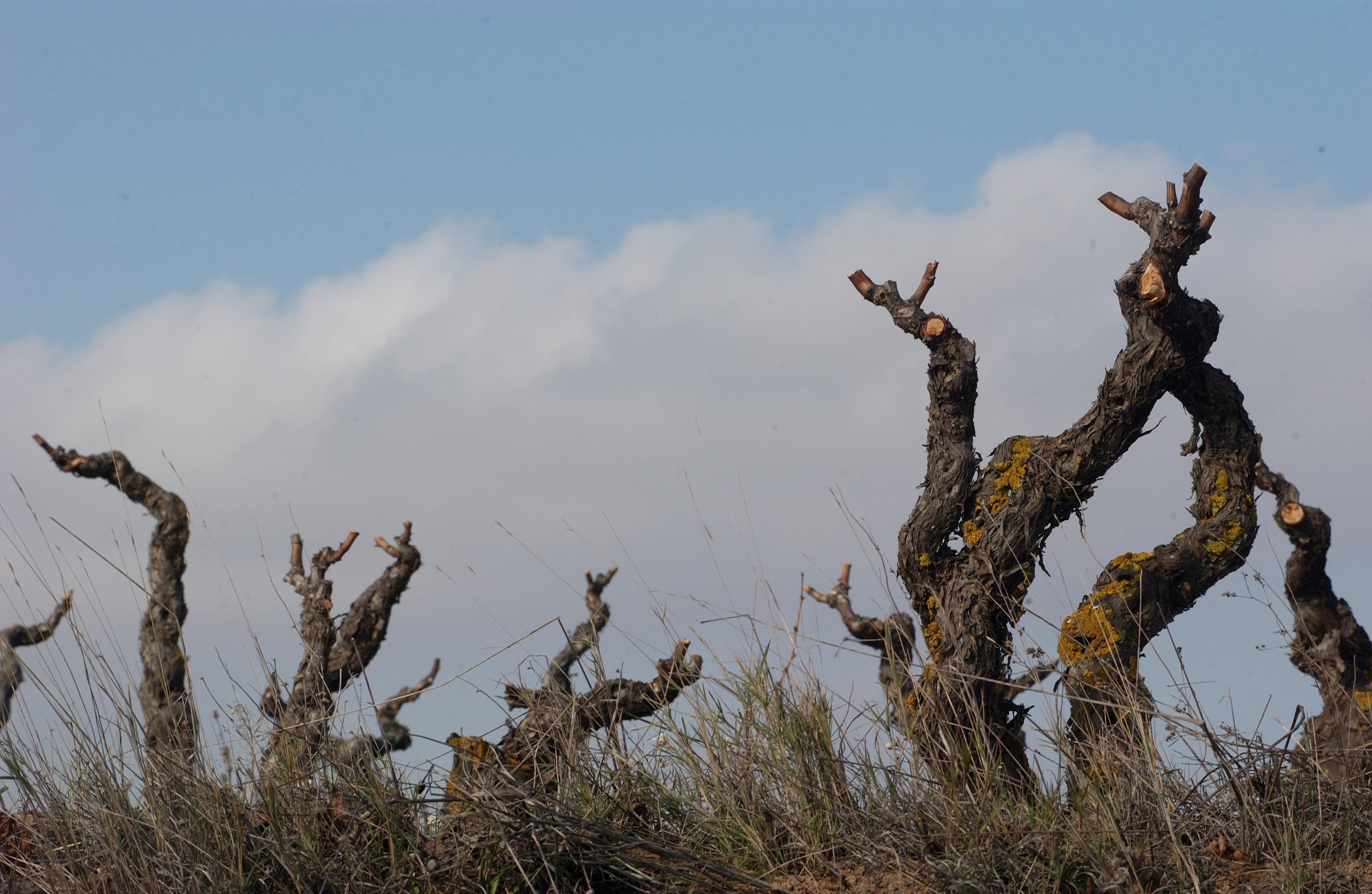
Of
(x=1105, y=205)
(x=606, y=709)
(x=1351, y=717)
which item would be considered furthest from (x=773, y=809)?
(x=1351, y=717)

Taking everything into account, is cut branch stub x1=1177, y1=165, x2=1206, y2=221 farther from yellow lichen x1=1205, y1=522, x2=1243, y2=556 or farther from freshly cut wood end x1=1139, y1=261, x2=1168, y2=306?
yellow lichen x1=1205, y1=522, x2=1243, y2=556

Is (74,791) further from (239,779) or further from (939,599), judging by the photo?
(939,599)

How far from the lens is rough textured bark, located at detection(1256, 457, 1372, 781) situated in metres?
7.56

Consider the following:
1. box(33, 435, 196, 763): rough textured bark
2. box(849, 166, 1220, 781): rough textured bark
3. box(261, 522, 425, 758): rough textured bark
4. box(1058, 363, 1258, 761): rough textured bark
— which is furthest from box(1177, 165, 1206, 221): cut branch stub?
box(33, 435, 196, 763): rough textured bark

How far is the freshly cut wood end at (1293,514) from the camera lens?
7.60 m

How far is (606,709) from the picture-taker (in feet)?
15.3

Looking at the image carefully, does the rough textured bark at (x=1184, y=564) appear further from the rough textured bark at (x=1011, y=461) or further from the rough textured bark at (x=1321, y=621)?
the rough textured bark at (x=1321, y=621)

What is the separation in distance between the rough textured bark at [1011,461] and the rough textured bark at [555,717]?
142 cm

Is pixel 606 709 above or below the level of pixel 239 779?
above

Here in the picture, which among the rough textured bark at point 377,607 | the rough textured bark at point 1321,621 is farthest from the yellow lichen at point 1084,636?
the rough textured bark at point 377,607

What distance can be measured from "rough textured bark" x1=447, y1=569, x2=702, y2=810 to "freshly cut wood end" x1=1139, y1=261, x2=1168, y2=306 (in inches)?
109

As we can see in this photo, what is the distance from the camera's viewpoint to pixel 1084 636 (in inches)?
202

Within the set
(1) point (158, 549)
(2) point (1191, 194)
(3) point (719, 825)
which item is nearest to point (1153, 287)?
(2) point (1191, 194)

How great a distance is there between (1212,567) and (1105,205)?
6.55 ft
